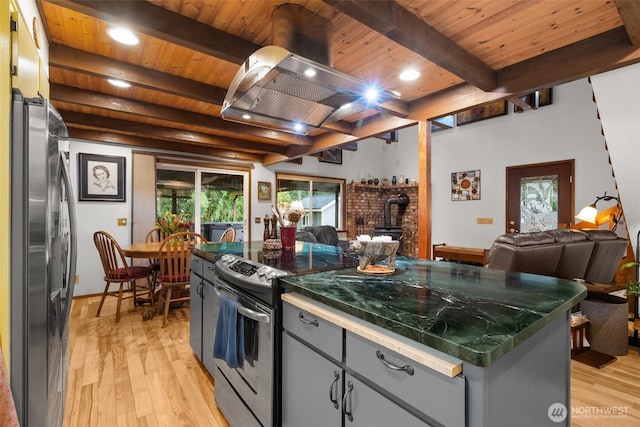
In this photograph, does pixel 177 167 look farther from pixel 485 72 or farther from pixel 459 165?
pixel 459 165

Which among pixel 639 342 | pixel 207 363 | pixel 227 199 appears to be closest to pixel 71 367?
pixel 207 363

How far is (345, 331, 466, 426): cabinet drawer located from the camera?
29.3 inches

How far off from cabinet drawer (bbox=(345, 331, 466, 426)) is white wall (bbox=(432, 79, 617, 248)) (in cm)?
524

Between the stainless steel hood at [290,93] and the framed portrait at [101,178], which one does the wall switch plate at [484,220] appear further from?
the framed portrait at [101,178]

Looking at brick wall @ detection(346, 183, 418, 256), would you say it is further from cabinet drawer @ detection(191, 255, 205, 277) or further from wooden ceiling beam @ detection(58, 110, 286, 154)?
cabinet drawer @ detection(191, 255, 205, 277)

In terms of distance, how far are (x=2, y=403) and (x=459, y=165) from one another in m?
6.66

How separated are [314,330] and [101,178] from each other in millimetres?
4623

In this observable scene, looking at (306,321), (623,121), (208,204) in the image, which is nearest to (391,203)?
(208,204)

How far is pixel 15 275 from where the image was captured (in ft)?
3.28

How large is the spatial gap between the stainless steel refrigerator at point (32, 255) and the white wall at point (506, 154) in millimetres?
6050

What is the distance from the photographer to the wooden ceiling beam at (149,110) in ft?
9.66

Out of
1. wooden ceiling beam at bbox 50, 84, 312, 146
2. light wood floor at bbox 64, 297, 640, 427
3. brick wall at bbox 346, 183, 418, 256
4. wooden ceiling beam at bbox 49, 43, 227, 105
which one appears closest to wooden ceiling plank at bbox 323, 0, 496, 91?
wooden ceiling beam at bbox 49, 43, 227, 105

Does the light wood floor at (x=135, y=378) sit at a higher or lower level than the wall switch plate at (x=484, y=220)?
lower

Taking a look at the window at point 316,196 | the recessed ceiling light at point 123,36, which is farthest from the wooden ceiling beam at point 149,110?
the window at point 316,196
